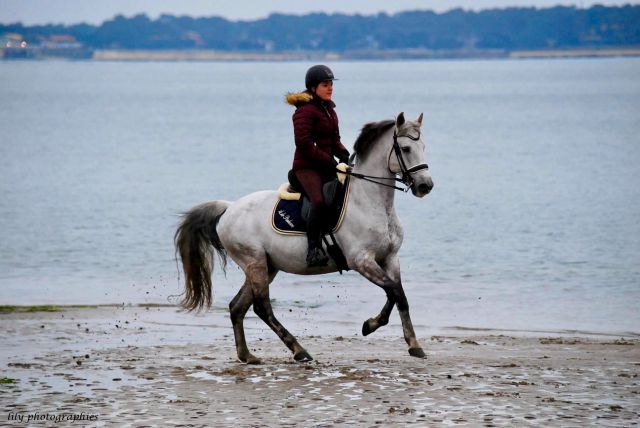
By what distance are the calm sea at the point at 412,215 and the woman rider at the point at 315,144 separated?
1.01 metres

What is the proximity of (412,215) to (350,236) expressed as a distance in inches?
980

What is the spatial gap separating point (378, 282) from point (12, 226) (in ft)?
77.3

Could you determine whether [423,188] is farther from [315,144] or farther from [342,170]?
[315,144]

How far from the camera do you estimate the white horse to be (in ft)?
39.8

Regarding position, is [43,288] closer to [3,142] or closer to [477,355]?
[477,355]

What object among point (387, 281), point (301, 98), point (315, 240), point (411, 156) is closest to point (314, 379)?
point (387, 281)

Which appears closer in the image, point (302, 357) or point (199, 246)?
point (302, 357)

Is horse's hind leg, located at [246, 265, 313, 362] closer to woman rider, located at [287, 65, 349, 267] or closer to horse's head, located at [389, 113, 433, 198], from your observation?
woman rider, located at [287, 65, 349, 267]

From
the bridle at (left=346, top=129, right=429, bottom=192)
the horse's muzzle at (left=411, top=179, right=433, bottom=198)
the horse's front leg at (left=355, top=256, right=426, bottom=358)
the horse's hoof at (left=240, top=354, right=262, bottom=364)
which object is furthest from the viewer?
the horse's hoof at (left=240, top=354, right=262, bottom=364)

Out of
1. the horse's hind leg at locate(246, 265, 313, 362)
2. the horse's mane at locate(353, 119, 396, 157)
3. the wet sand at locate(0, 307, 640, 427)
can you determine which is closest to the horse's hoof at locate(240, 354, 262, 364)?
the wet sand at locate(0, 307, 640, 427)

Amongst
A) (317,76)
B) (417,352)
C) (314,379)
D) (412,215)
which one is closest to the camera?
(314,379)

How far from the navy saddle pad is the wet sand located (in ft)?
4.87

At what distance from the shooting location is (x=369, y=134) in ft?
40.6

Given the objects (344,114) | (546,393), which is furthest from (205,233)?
(344,114)
